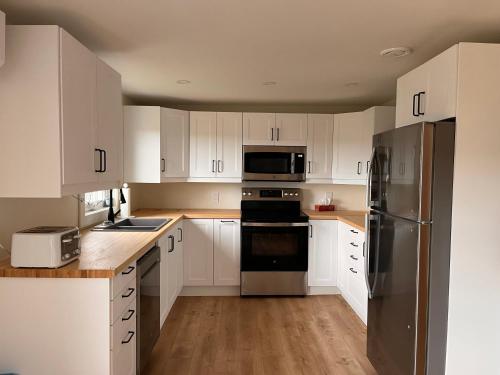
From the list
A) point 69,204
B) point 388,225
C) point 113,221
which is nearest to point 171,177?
point 113,221

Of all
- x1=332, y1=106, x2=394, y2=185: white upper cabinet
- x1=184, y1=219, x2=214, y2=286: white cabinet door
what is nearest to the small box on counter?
x1=332, y1=106, x2=394, y2=185: white upper cabinet

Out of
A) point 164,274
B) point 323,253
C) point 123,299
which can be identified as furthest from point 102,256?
point 323,253

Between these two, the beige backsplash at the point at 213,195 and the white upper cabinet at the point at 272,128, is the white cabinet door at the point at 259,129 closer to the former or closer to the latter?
the white upper cabinet at the point at 272,128

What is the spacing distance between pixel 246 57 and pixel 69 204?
173 cm

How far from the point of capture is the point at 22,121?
1561 mm

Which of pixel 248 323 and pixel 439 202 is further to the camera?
pixel 248 323

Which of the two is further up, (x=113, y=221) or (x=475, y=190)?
(x=475, y=190)

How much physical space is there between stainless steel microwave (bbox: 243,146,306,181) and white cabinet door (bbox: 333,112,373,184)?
405mm

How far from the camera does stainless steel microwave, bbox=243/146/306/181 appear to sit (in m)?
3.77

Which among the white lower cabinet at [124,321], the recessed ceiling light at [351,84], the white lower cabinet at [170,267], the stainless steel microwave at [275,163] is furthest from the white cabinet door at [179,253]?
the recessed ceiling light at [351,84]

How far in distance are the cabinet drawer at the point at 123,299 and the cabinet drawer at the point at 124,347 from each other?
0.05 metres

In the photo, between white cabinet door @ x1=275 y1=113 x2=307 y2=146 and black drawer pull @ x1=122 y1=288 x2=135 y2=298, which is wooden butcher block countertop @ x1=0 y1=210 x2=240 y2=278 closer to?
black drawer pull @ x1=122 y1=288 x2=135 y2=298

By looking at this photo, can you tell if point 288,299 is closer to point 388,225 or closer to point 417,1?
point 388,225

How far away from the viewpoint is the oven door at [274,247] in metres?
3.56
